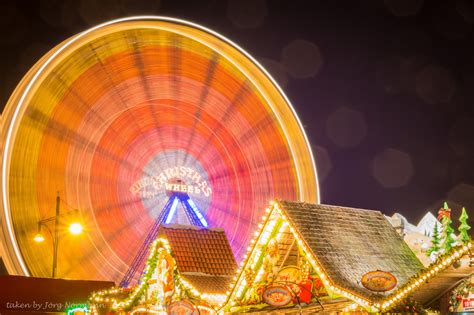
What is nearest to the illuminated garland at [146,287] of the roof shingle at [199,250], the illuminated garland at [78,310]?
the roof shingle at [199,250]

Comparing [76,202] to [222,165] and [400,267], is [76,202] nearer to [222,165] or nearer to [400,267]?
[222,165]

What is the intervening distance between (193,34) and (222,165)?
4.27 meters

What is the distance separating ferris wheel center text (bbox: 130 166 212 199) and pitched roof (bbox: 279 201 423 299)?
9.99 metres

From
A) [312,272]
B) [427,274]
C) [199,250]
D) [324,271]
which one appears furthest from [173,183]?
[427,274]

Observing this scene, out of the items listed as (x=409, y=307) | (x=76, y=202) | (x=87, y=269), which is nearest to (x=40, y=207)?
(x=76, y=202)

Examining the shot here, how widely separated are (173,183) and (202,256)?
712cm

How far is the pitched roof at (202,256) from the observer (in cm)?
1362

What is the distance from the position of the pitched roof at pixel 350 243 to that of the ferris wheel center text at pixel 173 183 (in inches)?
393

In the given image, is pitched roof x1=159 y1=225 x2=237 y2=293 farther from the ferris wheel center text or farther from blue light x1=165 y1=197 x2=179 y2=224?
the ferris wheel center text

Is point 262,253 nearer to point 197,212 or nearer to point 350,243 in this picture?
point 350,243

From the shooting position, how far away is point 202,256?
1438cm

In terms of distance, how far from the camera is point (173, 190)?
21.1m

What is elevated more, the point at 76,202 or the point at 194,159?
the point at 194,159

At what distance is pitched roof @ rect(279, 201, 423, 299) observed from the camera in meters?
9.96
